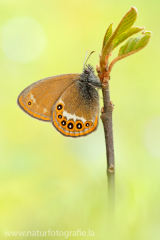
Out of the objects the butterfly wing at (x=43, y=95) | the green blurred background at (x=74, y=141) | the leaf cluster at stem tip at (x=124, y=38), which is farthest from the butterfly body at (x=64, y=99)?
the leaf cluster at stem tip at (x=124, y=38)

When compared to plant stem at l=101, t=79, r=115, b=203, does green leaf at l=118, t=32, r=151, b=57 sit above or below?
above

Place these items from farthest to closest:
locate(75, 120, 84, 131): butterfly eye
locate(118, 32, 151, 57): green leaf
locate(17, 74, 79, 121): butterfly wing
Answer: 1. locate(17, 74, 79, 121): butterfly wing
2. locate(75, 120, 84, 131): butterfly eye
3. locate(118, 32, 151, 57): green leaf

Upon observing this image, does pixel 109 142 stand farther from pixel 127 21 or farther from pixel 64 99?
pixel 64 99

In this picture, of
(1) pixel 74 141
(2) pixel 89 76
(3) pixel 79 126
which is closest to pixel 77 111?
(3) pixel 79 126

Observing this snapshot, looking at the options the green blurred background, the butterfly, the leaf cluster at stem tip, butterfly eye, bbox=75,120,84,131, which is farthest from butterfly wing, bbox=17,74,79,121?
the leaf cluster at stem tip

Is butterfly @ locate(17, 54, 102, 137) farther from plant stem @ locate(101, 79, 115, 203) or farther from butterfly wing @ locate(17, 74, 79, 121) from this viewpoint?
plant stem @ locate(101, 79, 115, 203)

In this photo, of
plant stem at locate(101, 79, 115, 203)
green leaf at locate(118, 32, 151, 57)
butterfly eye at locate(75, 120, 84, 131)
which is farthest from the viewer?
butterfly eye at locate(75, 120, 84, 131)
